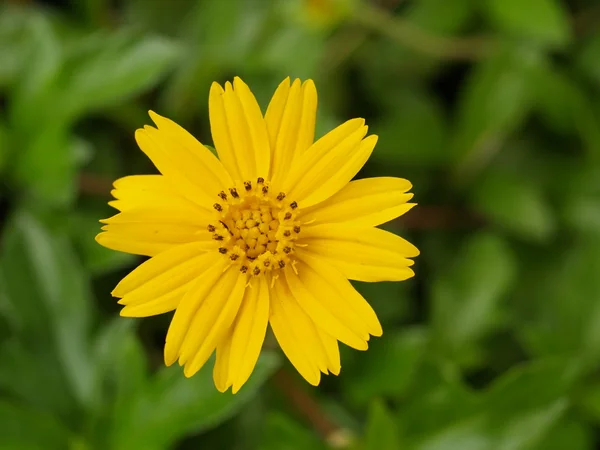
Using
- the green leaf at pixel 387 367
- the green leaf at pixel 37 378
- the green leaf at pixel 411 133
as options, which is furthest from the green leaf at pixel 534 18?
the green leaf at pixel 37 378

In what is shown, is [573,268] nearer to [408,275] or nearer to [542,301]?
[542,301]

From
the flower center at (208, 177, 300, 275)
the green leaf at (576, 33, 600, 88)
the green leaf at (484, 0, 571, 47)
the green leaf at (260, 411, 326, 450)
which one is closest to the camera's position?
the flower center at (208, 177, 300, 275)

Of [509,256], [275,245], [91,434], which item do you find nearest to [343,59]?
[509,256]

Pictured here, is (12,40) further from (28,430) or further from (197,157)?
(197,157)

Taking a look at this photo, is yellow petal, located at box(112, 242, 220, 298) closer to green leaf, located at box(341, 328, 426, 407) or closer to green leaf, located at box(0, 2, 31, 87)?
green leaf, located at box(341, 328, 426, 407)

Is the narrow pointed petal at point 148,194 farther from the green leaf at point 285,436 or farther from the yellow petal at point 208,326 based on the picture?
the green leaf at point 285,436

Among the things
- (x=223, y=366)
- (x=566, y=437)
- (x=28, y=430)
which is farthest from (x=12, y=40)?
(x=566, y=437)

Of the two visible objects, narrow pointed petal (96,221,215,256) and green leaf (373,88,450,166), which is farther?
green leaf (373,88,450,166)

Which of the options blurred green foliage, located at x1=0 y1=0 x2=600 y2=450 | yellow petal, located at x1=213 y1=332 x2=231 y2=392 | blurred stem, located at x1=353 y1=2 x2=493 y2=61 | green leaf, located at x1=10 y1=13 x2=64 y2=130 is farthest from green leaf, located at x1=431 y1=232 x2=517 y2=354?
green leaf, located at x1=10 y1=13 x2=64 y2=130
